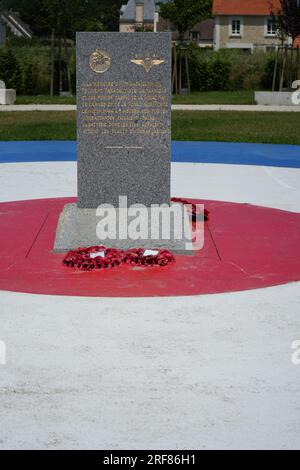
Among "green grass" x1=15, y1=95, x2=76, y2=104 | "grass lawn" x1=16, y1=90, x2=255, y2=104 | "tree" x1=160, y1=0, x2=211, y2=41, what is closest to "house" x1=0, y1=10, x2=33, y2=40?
"tree" x1=160, y1=0, x2=211, y2=41

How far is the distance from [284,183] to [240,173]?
131 centimetres

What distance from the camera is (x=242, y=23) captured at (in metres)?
75.9

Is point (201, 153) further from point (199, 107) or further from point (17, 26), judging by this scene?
point (17, 26)

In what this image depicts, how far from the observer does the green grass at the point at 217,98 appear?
108ft

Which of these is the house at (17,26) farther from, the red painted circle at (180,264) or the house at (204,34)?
the red painted circle at (180,264)

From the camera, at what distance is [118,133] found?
1014 cm

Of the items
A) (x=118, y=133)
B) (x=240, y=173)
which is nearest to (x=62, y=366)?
(x=118, y=133)

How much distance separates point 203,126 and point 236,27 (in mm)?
54864

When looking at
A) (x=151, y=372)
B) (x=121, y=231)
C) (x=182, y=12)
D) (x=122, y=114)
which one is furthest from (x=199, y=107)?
(x=151, y=372)

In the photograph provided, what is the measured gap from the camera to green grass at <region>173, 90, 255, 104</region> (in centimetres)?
3297

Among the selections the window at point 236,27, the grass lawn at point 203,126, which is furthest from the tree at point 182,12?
the window at point 236,27

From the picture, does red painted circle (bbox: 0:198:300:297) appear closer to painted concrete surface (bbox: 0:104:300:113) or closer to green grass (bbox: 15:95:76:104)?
painted concrete surface (bbox: 0:104:300:113)

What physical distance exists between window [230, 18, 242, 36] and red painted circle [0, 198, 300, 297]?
66847 millimetres

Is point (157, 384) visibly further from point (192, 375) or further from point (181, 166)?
point (181, 166)
